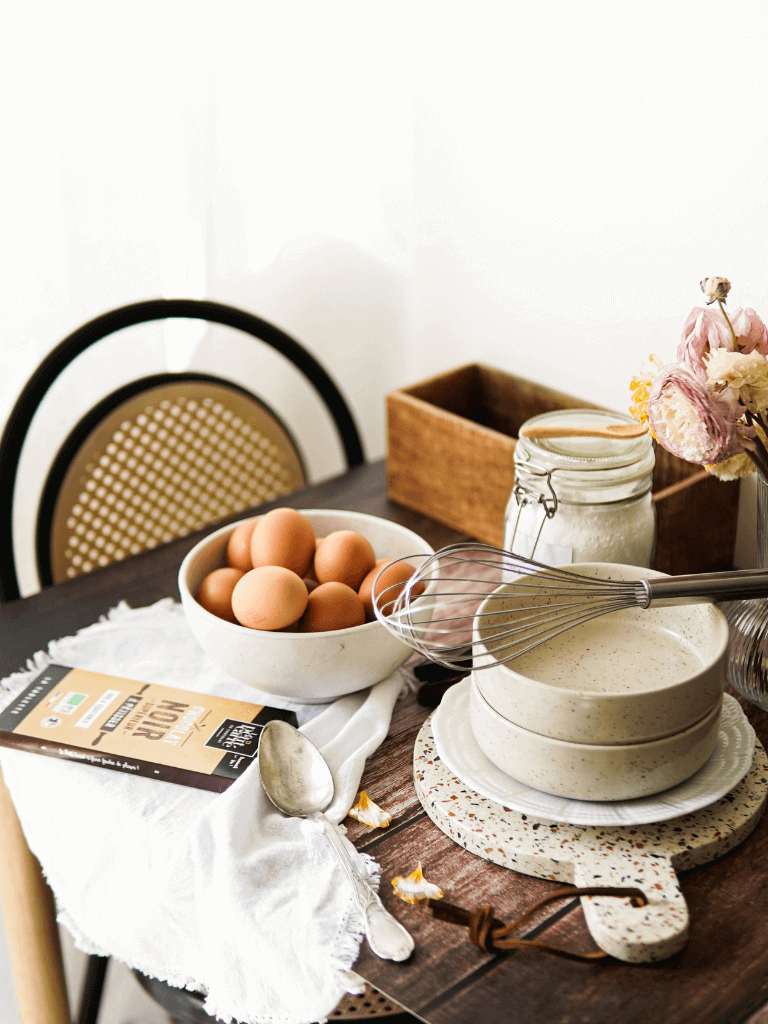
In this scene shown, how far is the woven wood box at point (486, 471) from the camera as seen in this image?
0.79 meters

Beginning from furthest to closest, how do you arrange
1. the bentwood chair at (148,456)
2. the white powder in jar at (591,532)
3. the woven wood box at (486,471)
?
the bentwood chair at (148,456)
the woven wood box at (486,471)
the white powder in jar at (591,532)

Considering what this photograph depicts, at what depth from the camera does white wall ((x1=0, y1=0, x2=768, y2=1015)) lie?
0.82 metres

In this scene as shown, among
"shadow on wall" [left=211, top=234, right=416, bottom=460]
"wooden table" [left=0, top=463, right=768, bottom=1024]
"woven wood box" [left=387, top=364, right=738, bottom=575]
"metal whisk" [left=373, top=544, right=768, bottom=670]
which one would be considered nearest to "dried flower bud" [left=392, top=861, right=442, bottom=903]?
"wooden table" [left=0, top=463, right=768, bottom=1024]

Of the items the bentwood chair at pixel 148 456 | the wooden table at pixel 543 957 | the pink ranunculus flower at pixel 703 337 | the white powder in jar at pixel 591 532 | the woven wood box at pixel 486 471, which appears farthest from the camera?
the bentwood chair at pixel 148 456

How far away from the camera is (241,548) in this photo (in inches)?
27.9

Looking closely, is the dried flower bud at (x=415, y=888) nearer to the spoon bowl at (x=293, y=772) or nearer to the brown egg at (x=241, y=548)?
the spoon bowl at (x=293, y=772)

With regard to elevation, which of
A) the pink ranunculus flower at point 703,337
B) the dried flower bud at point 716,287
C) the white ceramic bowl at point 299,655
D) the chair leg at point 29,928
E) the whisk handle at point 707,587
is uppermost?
the dried flower bud at point 716,287

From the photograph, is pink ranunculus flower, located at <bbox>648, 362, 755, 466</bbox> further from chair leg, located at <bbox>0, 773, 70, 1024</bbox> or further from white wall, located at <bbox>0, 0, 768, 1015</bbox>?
chair leg, located at <bbox>0, 773, 70, 1024</bbox>

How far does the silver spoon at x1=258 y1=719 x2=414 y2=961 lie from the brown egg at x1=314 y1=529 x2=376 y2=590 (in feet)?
0.35

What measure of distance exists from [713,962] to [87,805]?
1.20 feet

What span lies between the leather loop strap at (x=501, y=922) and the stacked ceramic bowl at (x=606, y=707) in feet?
0.17

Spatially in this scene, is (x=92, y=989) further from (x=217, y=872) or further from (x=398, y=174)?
(x=398, y=174)

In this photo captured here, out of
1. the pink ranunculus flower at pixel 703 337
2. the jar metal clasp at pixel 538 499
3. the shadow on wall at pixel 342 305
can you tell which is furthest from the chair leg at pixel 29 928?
the shadow on wall at pixel 342 305

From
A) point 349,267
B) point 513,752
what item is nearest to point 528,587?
point 513,752
